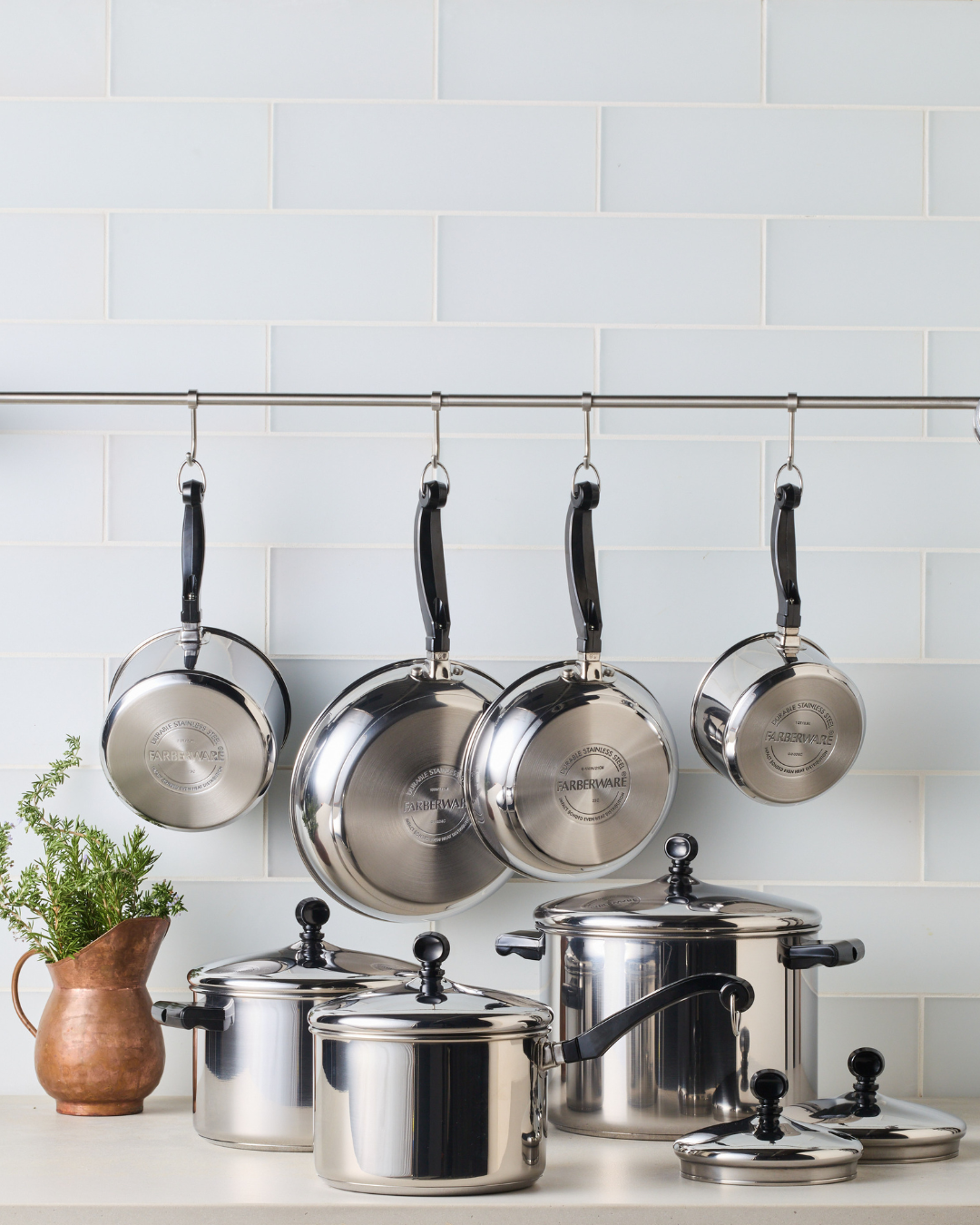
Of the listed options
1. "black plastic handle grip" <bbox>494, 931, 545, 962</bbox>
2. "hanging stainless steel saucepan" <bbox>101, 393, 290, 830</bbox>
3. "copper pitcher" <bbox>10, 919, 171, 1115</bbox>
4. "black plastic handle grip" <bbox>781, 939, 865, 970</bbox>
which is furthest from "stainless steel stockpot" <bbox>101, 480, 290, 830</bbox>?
"black plastic handle grip" <bbox>781, 939, 865, 970</bbox>

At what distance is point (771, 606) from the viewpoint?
1202mm

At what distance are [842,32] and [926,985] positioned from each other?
3.09 feet

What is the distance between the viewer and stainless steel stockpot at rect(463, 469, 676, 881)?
3.48 ft

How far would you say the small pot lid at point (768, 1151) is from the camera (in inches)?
33.2

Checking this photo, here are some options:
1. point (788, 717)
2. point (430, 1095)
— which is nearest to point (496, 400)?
point (788, 717)

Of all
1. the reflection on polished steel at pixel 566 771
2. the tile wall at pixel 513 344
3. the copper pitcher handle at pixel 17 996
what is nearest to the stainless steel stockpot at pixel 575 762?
the reflection on polished steel at pixel 566 771

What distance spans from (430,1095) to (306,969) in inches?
7.5

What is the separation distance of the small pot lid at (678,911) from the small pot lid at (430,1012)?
→ 0.13 metres

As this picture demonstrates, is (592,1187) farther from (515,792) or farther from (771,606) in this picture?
(771,606)

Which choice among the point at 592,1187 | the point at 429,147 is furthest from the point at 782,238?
the point at 592,1187

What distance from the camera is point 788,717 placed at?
3.64 ft

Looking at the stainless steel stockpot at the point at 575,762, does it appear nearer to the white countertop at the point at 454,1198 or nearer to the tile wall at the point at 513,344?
the tile wall at the point at 513,344

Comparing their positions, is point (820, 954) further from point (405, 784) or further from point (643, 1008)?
point (405, 784)

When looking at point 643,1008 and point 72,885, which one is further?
point 72,885
